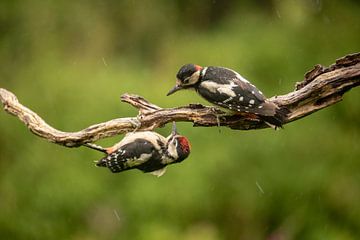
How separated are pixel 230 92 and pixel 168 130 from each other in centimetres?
248

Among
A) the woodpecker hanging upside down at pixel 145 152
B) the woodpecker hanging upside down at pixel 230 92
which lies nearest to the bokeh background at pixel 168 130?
the woodpecker hanging upside down at pixel 145 152

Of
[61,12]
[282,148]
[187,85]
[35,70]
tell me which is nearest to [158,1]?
[61,12]

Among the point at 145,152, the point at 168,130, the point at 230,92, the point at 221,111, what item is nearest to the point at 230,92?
the point at 230,92

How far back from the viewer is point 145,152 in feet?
11.0

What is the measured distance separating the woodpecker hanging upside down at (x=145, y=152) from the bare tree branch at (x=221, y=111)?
5cm

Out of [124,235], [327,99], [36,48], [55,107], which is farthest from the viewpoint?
[36,48]

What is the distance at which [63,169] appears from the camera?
6070 mm

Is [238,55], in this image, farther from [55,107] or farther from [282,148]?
[55,107]

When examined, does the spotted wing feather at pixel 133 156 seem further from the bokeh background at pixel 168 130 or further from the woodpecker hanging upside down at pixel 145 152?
the bokeh background at pixel 168 130

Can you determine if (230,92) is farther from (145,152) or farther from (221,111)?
(145,152)

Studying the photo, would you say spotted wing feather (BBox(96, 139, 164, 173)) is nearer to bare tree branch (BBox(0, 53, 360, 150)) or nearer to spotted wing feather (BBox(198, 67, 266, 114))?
bare tree branch (BBox(0, 53, 360, 150))

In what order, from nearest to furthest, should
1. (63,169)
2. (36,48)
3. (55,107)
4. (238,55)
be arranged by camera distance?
(63,169), (55,107), (238,55), (36,48)

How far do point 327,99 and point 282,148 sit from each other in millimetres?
2963

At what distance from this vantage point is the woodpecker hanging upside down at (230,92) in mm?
3273
